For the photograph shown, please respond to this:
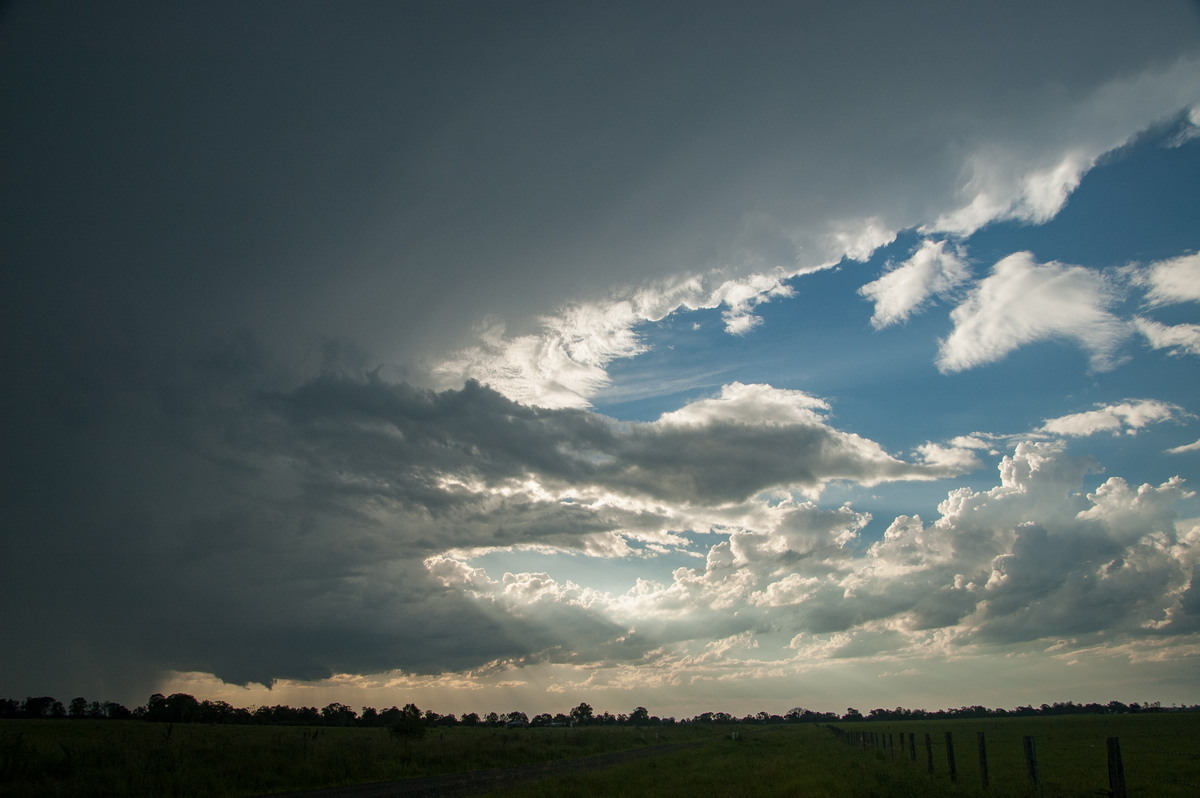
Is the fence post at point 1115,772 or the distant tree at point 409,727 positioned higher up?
the fence post at point 1115,772

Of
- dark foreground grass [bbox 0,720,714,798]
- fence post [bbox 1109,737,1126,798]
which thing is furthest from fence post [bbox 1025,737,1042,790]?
dark foreground grass [bbox 0,720,714,798]

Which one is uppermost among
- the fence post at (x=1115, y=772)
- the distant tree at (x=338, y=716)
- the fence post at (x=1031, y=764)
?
the fence post at (x=1115, y=772)

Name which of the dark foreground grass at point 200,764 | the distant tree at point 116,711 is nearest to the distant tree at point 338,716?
the distant tree at point 116,711

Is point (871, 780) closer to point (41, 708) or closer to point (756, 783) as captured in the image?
point (756, 783)

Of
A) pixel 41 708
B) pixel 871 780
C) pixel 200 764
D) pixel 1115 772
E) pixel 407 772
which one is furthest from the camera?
pixel 41 708

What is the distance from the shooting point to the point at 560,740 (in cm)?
7044

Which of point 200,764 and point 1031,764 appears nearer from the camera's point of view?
point 1031,764

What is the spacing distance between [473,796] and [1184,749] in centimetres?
5593

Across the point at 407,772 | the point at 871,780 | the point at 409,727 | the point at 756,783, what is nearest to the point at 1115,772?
the point at 871,780

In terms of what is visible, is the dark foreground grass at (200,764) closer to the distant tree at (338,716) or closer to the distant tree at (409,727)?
the distant tree at (409,727)

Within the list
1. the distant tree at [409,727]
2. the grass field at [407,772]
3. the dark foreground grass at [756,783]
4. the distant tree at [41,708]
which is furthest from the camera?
the distant tree at [41,708]

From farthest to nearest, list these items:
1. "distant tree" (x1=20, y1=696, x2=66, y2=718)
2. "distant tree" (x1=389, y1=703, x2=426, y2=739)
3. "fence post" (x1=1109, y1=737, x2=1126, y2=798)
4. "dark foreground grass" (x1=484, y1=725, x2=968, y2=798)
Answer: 1. "distant tree" (x1=20, y1=696, x2=66, y2=718)
2. "distant tree" (x1=389, y1=703, x2=426, y2=739)
3. "dark foreground grass" (x1=484, y1=725, x2=968, y2=798)
4. "fence post" (x1=1109, y1=737, x2=1126, y2=798)

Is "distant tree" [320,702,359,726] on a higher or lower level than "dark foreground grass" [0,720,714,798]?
lower

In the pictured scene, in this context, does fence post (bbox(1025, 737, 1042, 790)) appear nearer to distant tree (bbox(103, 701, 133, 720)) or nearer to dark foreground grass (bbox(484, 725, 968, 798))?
dark foreground grass (bbox(484, 725, 968, 798))
